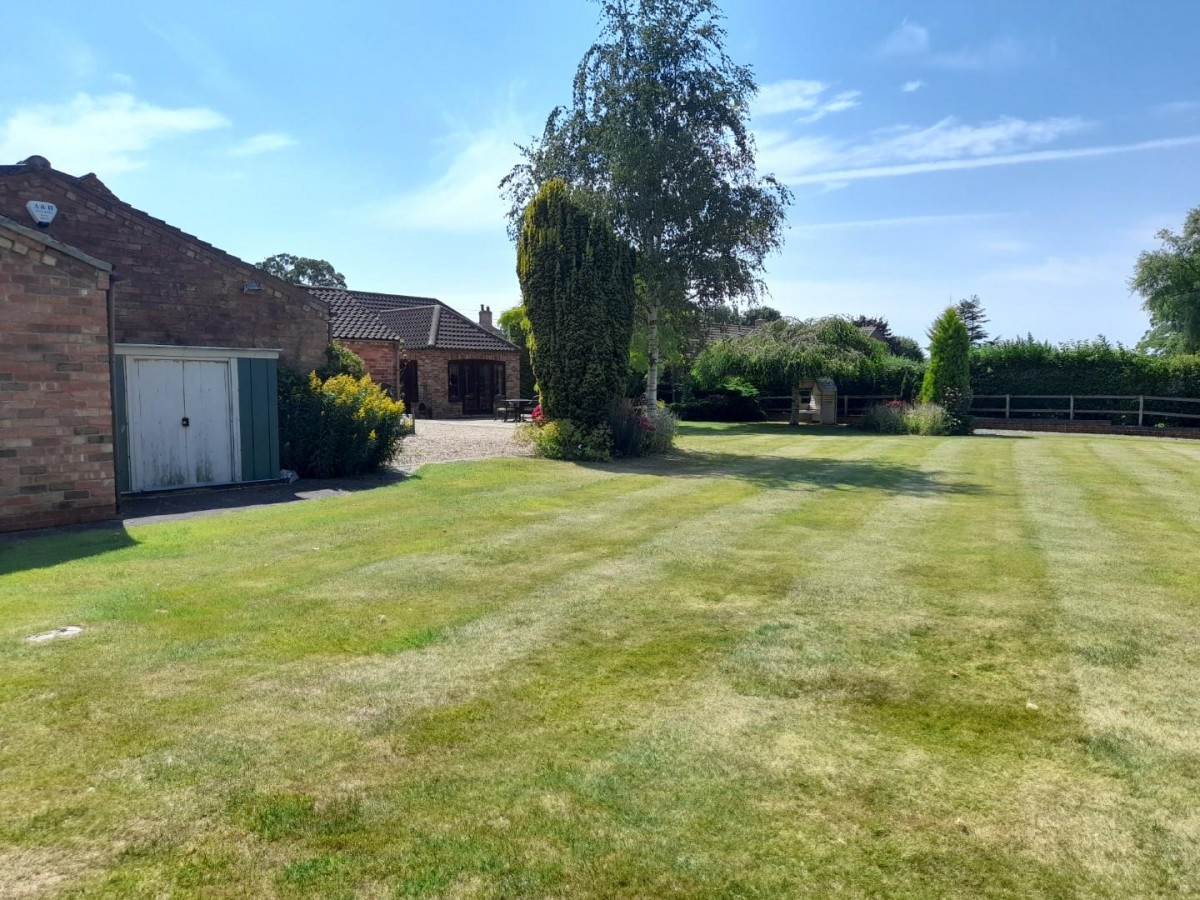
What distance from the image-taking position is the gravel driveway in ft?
54.8

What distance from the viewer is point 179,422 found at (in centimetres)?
1240

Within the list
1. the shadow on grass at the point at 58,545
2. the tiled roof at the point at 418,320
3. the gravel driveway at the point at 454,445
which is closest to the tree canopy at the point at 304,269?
the tiled roof at the point at 418,320

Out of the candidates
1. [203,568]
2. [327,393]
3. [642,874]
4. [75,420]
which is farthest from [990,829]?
[327,393]

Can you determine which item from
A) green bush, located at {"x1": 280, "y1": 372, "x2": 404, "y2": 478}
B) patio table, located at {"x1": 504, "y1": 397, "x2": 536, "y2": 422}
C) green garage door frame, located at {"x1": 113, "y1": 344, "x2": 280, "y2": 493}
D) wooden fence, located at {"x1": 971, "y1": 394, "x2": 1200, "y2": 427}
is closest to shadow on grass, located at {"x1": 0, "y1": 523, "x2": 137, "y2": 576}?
green garage door frame, located at {"x1": 113, "y1": 344, "x2": 280, "y2": 493}

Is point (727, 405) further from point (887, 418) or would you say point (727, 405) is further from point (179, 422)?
point (179, 422)

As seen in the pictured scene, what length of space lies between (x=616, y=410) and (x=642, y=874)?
1495cm

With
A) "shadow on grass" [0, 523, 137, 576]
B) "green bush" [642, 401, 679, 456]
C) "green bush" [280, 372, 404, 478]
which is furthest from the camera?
"green bush" [642, 401, 679, 456]

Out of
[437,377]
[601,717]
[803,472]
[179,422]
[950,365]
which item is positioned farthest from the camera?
[437,377]

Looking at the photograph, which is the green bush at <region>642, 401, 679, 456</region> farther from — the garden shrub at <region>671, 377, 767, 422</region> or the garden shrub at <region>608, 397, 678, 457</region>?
the garden shrub at <region>671, 377, 767, 422</region>

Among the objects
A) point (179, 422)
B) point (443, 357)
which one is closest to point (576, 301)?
point (179, 422)

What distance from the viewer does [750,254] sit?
1931 centimetres

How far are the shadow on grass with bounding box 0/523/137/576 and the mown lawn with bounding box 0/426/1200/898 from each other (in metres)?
0.07

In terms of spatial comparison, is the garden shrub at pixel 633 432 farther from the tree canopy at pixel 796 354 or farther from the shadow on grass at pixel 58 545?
the tree canopy at pixel 796 354

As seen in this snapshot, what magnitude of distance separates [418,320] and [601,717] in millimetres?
34387
